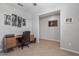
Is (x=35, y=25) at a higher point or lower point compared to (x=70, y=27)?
higher

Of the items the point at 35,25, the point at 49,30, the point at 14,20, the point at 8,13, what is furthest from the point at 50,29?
the point at 8,13

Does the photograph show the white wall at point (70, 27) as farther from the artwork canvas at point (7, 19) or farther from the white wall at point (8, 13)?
the artwork canvas at point (7, 19)

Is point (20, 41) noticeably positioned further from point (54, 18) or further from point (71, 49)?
point (54, 18)

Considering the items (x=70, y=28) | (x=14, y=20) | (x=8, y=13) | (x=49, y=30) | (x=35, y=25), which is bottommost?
(x=49, y=30)

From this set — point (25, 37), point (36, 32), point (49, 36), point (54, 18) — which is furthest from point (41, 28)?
point (25, 37)

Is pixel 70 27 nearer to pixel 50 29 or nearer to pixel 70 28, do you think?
pixel 70 28

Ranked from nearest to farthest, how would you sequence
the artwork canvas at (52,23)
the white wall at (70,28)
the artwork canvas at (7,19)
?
the white wall at (70,28) < the artwork canvas at (7,19) < the artwork canvas at (52,23)

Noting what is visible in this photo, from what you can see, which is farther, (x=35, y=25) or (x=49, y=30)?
(x=49, y=30)

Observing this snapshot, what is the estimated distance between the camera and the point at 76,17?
3.24m

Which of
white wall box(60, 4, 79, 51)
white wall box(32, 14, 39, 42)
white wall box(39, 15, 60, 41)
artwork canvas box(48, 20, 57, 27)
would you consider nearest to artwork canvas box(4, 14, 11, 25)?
white wall box(32, 14, 39, 42)

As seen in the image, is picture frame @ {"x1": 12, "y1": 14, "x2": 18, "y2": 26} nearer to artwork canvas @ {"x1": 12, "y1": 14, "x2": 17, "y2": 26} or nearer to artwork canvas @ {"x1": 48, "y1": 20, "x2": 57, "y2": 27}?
artwork canvas @ {"x1": 12, "y1": 14, "x2": 17, "y2": 26}

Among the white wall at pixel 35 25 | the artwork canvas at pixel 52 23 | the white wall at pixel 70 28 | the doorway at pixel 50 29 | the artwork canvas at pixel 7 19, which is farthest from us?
the artwork canvas at pixel 52 23

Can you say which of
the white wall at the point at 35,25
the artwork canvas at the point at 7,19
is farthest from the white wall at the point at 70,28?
the artwork canvas at the point at 7,19

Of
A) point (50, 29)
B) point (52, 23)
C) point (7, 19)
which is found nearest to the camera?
point (7, 19)
